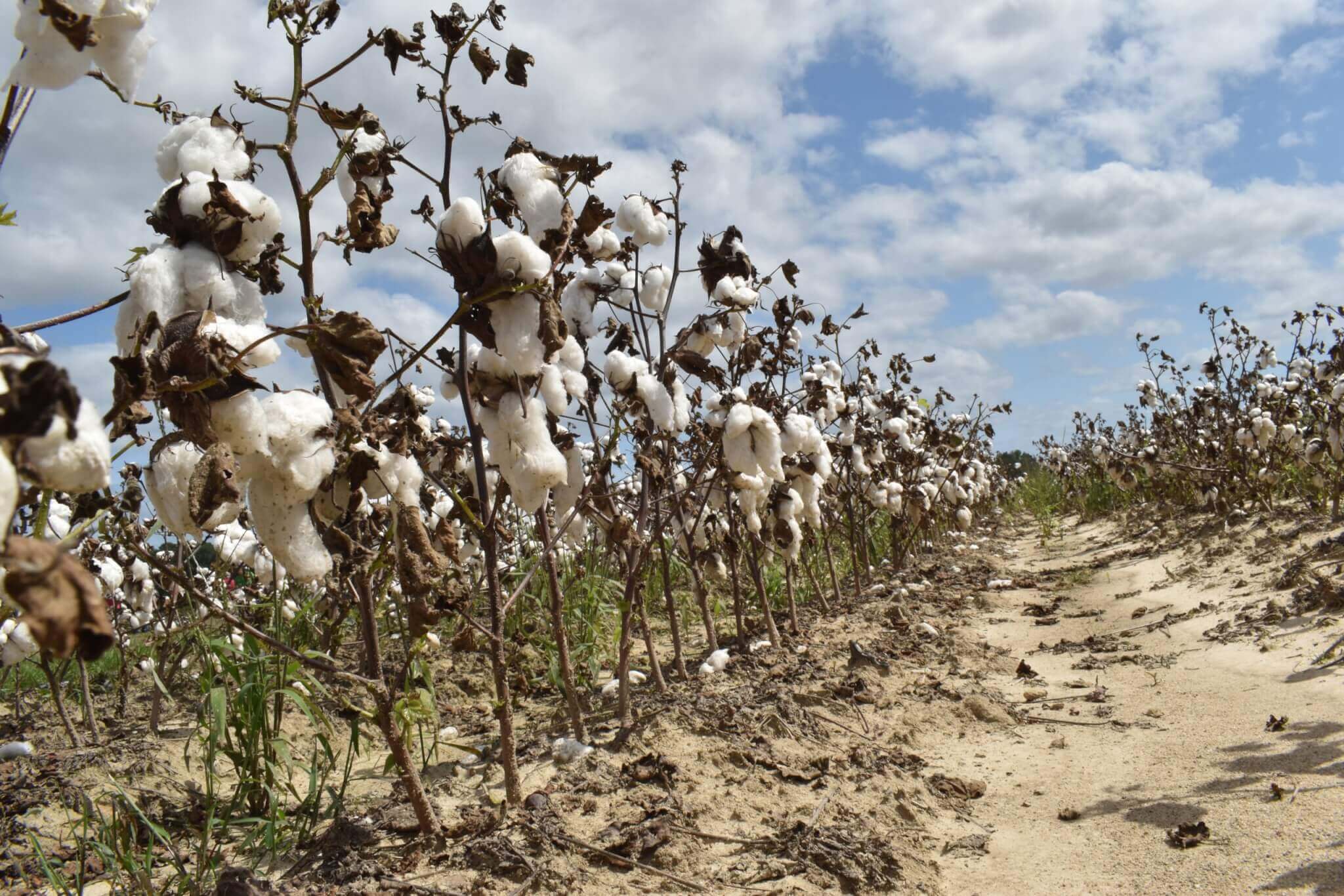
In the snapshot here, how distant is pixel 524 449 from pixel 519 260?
0.49m

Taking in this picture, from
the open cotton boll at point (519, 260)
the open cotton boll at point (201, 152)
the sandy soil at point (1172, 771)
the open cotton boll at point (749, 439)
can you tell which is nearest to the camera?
the open cotton boll at point (201, 152)

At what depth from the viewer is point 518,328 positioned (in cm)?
185

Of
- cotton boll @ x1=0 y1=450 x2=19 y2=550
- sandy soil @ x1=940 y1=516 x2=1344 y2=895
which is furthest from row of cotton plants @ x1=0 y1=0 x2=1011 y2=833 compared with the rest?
sandy soil @ x1=940 y1=516 x2=1344 y2=895

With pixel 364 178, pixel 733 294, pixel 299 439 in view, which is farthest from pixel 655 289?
pixel 299 439

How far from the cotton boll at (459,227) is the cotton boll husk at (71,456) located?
3.46ft

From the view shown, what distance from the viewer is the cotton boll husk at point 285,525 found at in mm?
1481

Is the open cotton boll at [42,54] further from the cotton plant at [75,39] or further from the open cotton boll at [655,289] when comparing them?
the open cotton boll at [655,289]

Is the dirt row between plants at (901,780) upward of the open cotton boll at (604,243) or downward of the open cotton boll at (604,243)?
downward

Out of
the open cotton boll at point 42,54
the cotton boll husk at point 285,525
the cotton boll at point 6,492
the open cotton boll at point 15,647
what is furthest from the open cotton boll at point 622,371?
the cotton boll at point 6,492

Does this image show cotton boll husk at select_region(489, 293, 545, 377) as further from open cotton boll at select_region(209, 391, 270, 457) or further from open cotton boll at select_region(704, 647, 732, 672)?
open cotton boll at select_region(704, 647, 732, 672)

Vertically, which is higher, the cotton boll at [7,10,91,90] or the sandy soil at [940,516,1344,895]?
the cotton boll at [7,10,91,90]

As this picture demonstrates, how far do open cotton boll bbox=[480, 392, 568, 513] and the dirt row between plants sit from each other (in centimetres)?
100

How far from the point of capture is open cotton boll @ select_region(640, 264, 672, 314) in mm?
4027

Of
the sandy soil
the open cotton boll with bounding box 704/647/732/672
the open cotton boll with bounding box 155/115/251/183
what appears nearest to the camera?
the open cotton boll with bounding box 155/115/251/183
